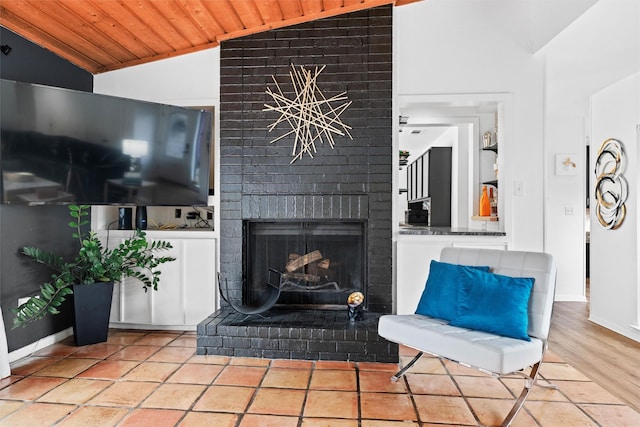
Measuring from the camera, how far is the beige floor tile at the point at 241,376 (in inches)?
96.7

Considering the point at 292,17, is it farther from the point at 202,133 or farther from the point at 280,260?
the point at 280,260

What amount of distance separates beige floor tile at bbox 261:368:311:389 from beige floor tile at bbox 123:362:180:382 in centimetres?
61

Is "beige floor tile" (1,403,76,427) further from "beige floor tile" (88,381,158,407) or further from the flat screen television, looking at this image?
the flat screen television

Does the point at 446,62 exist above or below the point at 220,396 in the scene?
above

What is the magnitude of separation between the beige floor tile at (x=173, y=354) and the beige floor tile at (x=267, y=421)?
0.97 meters

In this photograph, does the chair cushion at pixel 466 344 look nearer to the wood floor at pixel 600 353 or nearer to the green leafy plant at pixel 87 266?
the wood floor at pixel 600 353

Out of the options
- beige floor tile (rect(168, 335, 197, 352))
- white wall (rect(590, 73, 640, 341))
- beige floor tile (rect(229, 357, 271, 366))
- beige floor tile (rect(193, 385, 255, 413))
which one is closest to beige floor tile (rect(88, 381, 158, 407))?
beige floor tile (rect(193, 385, 255, 413))

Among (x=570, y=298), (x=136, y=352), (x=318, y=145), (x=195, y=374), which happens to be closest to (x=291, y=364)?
(x=195, y=374)

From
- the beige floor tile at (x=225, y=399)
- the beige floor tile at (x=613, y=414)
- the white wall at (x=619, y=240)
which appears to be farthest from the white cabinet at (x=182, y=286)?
the white wall at (x=619, y=240)

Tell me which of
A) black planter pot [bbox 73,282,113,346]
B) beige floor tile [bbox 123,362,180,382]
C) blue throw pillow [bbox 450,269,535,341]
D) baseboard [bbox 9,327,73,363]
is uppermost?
blue throw pillow [bbox 450,269,535,341]

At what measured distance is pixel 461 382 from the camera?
2459mm

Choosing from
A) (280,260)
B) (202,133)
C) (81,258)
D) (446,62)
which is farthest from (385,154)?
(81,258)

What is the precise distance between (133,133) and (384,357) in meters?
2.34

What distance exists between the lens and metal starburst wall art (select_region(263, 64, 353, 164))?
3.25 metres
